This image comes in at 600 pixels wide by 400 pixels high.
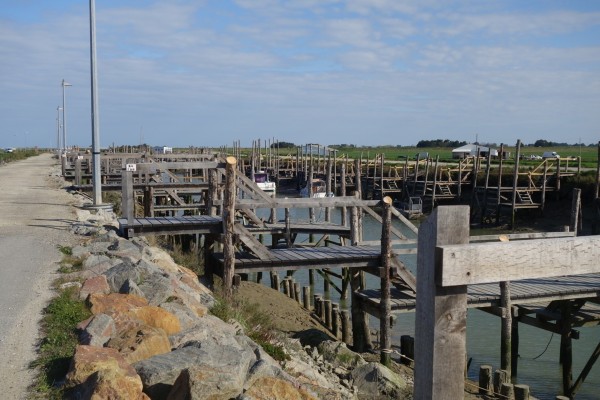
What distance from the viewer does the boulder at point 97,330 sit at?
6.22m

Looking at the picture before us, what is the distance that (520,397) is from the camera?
10.3 meters

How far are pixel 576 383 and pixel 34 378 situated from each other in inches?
410

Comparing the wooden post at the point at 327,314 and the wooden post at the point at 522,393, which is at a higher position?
the wooden post at the point at 522,393

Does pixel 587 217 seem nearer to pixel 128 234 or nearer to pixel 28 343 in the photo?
pixel 128 234

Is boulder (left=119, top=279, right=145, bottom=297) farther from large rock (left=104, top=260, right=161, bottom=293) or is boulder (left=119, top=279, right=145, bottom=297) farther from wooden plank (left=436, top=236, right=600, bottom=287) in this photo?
wooden plank (left=436, top=236, right=600, bottom=287)

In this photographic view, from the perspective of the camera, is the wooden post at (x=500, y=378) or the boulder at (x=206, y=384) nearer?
the boulder at (x=206, y=384)

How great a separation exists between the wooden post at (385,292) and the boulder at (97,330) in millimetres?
6039

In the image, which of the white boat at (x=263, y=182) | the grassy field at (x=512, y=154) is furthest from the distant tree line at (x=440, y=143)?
the white boat at (x=263, y=182)

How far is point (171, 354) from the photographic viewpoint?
6035 millimetres

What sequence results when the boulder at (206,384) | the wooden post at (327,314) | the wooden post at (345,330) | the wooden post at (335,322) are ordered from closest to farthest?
the boulder at (206,384) → the wooden post at (345,330) → the wooden post at (335,322) → the wooden post at (327,314)

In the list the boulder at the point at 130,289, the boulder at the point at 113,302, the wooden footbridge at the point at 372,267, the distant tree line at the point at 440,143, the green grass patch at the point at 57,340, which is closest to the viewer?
the green grass patch at the point at 57,340

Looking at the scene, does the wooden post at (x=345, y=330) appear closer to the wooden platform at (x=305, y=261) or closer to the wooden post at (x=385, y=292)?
the wooden platform at (x=305, y=261)

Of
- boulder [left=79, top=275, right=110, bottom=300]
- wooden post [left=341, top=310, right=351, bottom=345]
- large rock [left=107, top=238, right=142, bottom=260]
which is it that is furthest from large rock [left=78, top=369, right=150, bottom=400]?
wooden post [left=341, top=310, right=351, bottom=345]

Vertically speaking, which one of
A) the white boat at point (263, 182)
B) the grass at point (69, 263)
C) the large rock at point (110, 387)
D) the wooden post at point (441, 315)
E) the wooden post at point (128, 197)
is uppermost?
the wooden post at point (441, 315)
